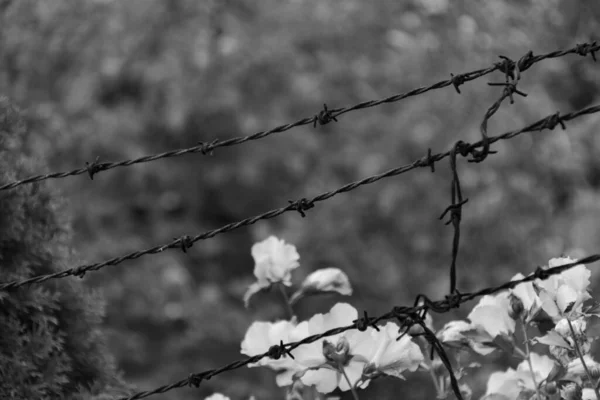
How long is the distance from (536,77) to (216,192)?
1891mm

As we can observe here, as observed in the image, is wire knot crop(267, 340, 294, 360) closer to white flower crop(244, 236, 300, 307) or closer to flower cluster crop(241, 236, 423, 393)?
flower cluster crop(241, 236, 423, 393)

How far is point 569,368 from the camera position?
4.33 feet

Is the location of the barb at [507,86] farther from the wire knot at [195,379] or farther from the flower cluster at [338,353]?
the wire knot at [195,379]

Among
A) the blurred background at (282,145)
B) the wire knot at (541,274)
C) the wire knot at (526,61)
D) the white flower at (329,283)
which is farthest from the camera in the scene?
the blurred background at (282,145)

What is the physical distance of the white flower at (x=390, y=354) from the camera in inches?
50.7

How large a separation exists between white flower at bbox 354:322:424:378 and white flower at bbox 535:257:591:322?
20cm

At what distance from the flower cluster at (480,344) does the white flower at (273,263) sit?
0.34 ft

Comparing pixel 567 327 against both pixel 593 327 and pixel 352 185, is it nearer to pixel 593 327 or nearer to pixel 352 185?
pixel 593 327

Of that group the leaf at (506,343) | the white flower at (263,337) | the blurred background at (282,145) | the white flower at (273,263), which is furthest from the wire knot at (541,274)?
the blurred background at (282,145)

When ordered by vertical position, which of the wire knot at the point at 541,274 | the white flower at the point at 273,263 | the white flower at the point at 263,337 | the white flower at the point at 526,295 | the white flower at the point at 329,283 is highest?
the white flower at the point at 273,263

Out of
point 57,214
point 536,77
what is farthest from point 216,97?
point 57,214

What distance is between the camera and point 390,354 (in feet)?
4.24

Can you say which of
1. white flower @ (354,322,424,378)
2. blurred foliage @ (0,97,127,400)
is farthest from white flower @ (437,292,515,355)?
blurred foliage @ (0,97,127,400)

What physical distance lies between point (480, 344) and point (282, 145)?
3.55 m
